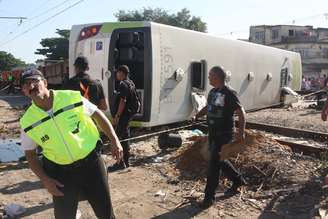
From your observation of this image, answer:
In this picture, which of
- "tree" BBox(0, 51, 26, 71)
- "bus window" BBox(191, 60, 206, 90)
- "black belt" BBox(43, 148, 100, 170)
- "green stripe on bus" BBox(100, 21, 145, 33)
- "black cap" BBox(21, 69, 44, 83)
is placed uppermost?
"green stripe on bus" BBox(100, 21, 145, 33)

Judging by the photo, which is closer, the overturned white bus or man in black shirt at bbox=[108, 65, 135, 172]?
man in black shirt at bbox=[108, 65, 135, 172]

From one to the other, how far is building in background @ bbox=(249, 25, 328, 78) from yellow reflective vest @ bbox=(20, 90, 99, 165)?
6148cm

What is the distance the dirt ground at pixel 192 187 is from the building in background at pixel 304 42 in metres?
57.3

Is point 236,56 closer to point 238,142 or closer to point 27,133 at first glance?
point 238,142

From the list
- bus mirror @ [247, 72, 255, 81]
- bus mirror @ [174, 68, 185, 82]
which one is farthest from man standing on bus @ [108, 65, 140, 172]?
bus mirror @ [247, 72, 255, 81]

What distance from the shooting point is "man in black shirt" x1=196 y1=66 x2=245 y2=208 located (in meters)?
5.09

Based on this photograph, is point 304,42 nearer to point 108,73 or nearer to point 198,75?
point 198,75

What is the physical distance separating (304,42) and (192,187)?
6302 centimetres

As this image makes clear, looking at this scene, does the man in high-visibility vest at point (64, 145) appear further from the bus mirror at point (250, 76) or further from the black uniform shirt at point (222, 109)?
the bus mirror at point (250, 76)

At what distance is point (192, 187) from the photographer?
6.17 metres

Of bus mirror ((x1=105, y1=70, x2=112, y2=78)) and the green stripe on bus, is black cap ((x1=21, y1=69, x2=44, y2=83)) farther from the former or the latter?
bus mirror ((x1=105, y1=70, x2=112, y2=78))

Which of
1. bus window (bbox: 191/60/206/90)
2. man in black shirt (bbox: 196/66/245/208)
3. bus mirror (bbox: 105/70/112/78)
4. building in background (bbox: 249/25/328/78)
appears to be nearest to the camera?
man in black shirt (bbox: 196/66/245/208)

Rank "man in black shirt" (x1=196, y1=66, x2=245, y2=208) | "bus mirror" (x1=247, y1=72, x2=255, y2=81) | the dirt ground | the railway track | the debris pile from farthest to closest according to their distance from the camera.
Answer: "bus mirror" (x1=247, y1=72, x2=255, y2=81), the railway track, the debris pile, the dirt ground, "man in black shirt" (x1=196, y1=66, x2=245, y2=208)

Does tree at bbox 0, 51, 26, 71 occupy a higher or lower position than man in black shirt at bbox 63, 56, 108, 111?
lower
